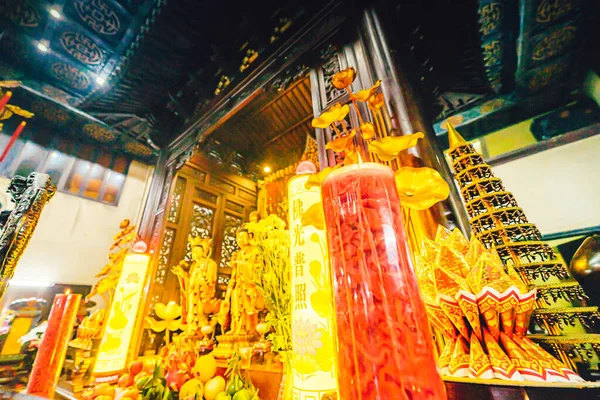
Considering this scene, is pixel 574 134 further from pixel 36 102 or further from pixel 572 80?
pixel 36 102

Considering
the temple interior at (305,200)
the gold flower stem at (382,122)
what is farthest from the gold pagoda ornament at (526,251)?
the gold flower stem at (382,122)

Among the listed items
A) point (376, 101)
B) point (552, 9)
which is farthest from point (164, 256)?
point (552, 9)

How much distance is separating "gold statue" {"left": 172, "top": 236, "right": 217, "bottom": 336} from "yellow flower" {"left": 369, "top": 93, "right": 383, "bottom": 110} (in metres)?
2.99

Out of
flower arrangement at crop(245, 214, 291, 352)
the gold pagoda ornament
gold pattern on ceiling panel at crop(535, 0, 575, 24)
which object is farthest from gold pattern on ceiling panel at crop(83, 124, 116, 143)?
gold pattern on ceiling panel at crop(535, 0, 575, 24)

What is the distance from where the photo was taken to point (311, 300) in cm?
112

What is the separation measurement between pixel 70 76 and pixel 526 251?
Answer: 7.29 meters

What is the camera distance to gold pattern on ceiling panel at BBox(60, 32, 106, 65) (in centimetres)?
406

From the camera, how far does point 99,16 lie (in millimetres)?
3852

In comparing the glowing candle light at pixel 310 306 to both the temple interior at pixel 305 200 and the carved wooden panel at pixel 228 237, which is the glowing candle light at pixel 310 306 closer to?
the temple interior at pixel 305 200

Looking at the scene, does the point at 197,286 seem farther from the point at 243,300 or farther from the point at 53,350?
the point at 53,350

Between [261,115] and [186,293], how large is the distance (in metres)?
2.72

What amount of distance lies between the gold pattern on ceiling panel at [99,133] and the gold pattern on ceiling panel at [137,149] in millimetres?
376

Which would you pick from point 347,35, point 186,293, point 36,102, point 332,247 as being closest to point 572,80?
point 347,35

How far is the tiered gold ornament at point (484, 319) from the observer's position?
0.64 meters
